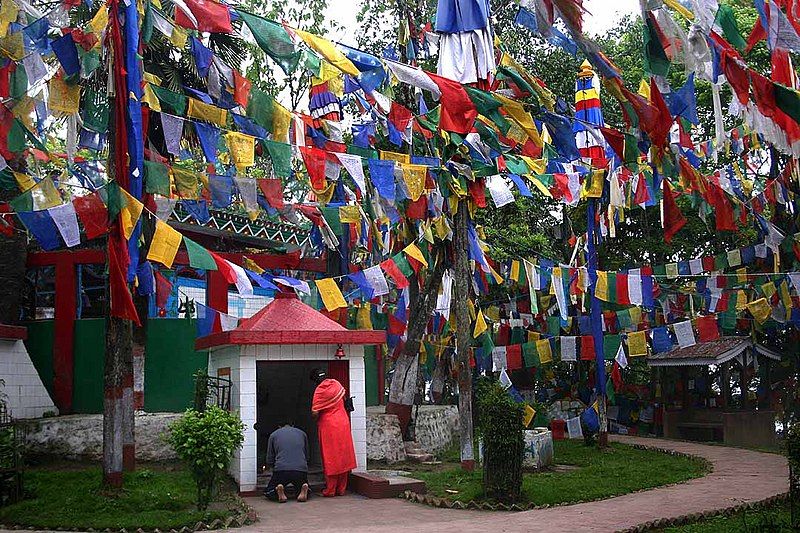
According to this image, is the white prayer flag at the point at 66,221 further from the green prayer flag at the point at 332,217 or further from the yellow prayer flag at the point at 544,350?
the yellow prayer flag at the point at 544,350

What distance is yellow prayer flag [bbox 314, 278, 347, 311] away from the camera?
15.2 meters

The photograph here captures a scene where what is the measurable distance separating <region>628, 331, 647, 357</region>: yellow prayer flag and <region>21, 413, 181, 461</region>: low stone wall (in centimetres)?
1119

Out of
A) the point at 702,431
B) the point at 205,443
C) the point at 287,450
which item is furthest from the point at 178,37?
the point at 702,431

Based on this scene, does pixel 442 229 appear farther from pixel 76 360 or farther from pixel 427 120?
pixel 76 360

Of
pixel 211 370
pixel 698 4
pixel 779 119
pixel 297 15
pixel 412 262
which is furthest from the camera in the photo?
pixel 297 15

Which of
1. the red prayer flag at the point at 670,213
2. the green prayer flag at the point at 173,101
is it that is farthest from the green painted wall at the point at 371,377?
the red prayer flag at the point at 670,213

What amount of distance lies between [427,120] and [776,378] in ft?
55.1

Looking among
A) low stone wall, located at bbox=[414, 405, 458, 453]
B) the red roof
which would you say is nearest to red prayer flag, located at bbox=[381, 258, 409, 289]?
the red roof

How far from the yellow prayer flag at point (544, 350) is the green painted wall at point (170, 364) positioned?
8.25m

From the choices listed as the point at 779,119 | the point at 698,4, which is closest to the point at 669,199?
the point at 779,119

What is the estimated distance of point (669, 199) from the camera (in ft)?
41.1

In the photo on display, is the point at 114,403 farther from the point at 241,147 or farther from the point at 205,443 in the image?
the point at 241,147

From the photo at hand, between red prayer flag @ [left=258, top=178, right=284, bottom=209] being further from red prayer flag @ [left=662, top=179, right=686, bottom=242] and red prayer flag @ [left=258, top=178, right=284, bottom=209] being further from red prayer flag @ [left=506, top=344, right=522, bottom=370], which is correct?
red prayer flag @ [left=506, top=344, right=522, bottom=370]

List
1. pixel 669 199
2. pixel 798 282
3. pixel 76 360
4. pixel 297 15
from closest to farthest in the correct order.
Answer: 1. pixel 669 199
2. pixel 76 360
3. pixel 798 282
4. pixel 297 15
